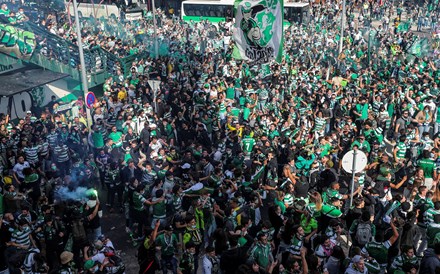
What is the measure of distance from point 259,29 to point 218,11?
25620 millimetres

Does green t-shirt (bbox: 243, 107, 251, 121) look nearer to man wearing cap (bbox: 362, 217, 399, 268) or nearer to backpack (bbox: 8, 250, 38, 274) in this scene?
man wearing cap (bbox: 362, 217, 399, 268)

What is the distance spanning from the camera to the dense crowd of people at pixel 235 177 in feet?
29.0

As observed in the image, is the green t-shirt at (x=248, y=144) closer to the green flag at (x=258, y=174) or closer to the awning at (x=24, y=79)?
the green flag at (x=258, y=174)

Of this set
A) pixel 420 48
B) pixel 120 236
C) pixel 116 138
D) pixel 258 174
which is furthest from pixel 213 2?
pixel 120 236

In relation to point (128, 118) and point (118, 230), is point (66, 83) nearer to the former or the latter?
point (128, 118)

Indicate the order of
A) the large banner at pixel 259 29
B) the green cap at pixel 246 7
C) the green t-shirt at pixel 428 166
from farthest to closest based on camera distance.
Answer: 1. the green cap at pixel 246 7
2. the large banner at pixel 259 29
3. the green t-shirt at pixel 428 166

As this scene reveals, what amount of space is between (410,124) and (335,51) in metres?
12.0

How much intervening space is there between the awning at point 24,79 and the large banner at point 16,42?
2.29 feet

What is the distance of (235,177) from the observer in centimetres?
1130

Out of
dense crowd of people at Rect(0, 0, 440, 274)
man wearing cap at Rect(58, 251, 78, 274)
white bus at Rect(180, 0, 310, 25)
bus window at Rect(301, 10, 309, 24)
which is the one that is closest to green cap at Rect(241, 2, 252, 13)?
dense crowd of people at Rect(0, 0, 440, 274)

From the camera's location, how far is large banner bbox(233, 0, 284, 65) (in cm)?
1338

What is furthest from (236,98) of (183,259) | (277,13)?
(183,259)

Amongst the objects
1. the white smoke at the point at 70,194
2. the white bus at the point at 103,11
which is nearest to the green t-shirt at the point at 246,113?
the white smoke at the point at 70,194

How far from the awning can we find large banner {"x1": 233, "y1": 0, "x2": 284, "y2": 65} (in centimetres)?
901
